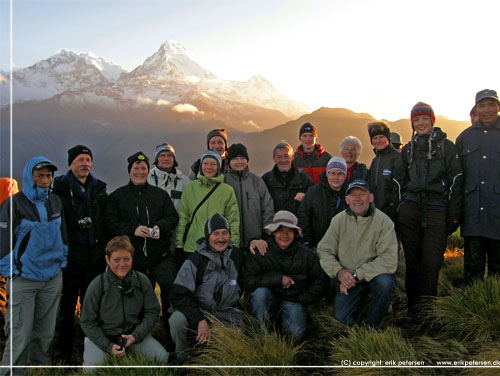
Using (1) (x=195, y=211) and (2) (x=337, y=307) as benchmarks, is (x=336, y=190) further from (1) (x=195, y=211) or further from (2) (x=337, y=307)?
(1) (x=195, y=211)

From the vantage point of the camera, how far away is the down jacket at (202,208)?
17.8 ft

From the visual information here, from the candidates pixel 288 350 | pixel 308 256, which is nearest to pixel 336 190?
pixel 308 256

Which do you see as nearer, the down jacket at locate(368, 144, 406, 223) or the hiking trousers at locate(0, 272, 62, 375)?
the hiking trousers at locate(0, 272, 62, 375)

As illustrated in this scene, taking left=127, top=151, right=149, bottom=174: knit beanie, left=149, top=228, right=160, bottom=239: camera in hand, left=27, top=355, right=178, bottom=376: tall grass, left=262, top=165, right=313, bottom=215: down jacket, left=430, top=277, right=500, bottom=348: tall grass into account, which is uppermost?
left=127, top=151, right=149, bottom=174: knit beanie

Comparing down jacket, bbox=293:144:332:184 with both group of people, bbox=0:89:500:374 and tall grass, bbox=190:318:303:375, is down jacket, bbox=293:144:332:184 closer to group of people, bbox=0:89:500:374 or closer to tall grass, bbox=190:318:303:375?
group of people, bbox=0:89:500:374

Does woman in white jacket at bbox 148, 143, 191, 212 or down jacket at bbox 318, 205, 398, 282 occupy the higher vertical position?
woman in white jacket at bbox 148, 143, 191, 212

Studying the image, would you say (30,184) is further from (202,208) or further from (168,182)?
(202,208)

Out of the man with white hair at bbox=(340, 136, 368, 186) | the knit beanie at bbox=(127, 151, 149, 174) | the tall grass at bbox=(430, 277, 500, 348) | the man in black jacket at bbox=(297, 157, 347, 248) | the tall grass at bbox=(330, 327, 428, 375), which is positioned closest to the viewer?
the tall grass at bbox=(330, 327, 428, 375)

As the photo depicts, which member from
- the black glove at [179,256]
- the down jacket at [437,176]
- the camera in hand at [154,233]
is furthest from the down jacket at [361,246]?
the camera in hand at [154,233]

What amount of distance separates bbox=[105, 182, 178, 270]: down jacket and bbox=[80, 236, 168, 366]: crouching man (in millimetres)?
651

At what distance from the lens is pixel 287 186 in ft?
20.5

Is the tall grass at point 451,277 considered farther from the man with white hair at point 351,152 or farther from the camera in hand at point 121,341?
the camera in hand at point 121,341

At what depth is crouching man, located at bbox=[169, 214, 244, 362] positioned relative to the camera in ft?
15.3

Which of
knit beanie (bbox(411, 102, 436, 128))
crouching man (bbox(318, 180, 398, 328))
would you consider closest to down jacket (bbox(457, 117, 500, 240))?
knit beanie (bbox(411, 102, 436, 128))
